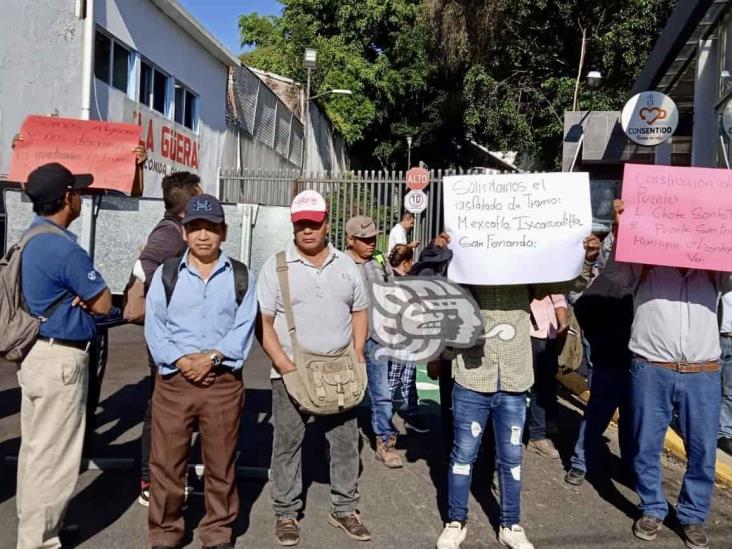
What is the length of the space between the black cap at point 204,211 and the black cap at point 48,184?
61 centimetres

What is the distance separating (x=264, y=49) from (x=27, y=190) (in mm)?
27969

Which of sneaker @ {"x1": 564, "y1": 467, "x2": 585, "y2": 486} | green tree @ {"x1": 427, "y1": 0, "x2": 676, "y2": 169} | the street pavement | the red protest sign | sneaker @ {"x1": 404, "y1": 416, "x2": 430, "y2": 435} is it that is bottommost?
the street pavement

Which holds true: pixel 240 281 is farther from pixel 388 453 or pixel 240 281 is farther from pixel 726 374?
pixel 726 374

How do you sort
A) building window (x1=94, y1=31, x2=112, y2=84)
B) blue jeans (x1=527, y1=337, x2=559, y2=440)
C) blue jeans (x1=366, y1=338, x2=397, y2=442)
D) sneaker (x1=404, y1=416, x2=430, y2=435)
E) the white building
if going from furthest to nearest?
building window (x1=94, y1=31, x2=112, y2=84)
the white building
sneaker (x1=404, y1=416, x2=430, y2=435)
blue jeans (x1=527, y1=337, x2=559, y2=440)
blue jeans (x1=366, y1=338, x2=397, y2=442)

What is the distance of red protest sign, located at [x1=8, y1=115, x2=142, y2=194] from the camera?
4.00 m

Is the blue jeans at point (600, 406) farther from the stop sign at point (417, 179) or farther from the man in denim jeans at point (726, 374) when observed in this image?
the stop sign at point (417, 179)

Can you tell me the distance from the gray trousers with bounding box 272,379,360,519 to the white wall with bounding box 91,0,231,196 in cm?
916

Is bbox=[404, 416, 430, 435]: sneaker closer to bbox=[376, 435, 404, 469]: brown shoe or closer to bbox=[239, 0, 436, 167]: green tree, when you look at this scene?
bbox=[376, 435, 404, 469]: brown shoe

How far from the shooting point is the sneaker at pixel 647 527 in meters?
3.85

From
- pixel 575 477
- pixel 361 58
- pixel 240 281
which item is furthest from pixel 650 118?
pixel 361 58

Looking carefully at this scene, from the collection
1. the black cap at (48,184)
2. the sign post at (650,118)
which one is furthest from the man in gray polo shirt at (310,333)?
the sign post at (650,118)

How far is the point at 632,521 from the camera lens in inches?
162

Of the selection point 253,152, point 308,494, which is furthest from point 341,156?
point 308,494

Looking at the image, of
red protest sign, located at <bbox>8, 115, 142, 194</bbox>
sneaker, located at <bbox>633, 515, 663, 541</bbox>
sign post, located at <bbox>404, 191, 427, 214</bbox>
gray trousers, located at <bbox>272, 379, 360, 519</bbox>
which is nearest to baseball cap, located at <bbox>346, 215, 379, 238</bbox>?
gray trousers, located at <bbox>272, 379, 360, 519</bbox>
